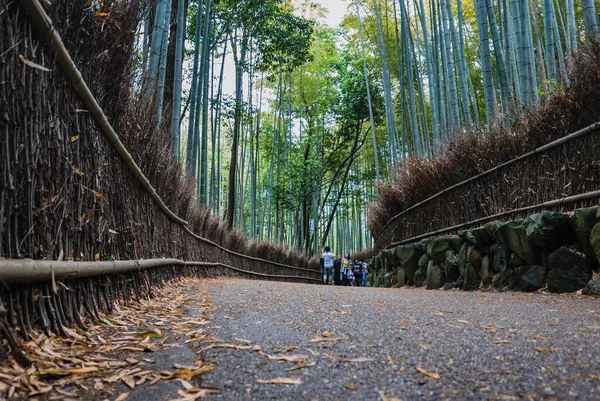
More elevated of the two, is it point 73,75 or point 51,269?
point 73,75

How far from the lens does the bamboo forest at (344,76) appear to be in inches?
194

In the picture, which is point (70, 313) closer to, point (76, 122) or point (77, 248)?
point (77, 248)

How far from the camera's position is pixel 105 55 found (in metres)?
2.10

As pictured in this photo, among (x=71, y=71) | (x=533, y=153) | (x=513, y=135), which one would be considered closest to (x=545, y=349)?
(x=71, y=71)

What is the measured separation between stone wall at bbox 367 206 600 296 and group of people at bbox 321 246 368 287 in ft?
17.1

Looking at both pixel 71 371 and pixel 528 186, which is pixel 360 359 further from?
pixel 528 186

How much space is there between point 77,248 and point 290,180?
1399cm

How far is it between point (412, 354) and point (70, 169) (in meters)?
Result: 1.46

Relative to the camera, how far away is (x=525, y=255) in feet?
11.6

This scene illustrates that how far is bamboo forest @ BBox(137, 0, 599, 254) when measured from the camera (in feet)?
16.2

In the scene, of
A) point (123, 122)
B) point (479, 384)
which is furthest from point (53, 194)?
point (479, 384)

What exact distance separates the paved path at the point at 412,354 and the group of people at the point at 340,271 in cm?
822

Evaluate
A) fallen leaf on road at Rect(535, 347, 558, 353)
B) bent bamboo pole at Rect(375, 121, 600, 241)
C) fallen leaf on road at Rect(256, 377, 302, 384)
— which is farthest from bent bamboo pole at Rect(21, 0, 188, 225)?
bent bamboo pole at Rect(375, 121, 600, 241)

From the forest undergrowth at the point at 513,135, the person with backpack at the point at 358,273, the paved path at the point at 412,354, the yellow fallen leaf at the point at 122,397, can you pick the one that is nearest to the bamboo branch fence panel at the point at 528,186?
the forest undergrowth at the point at 513,135
